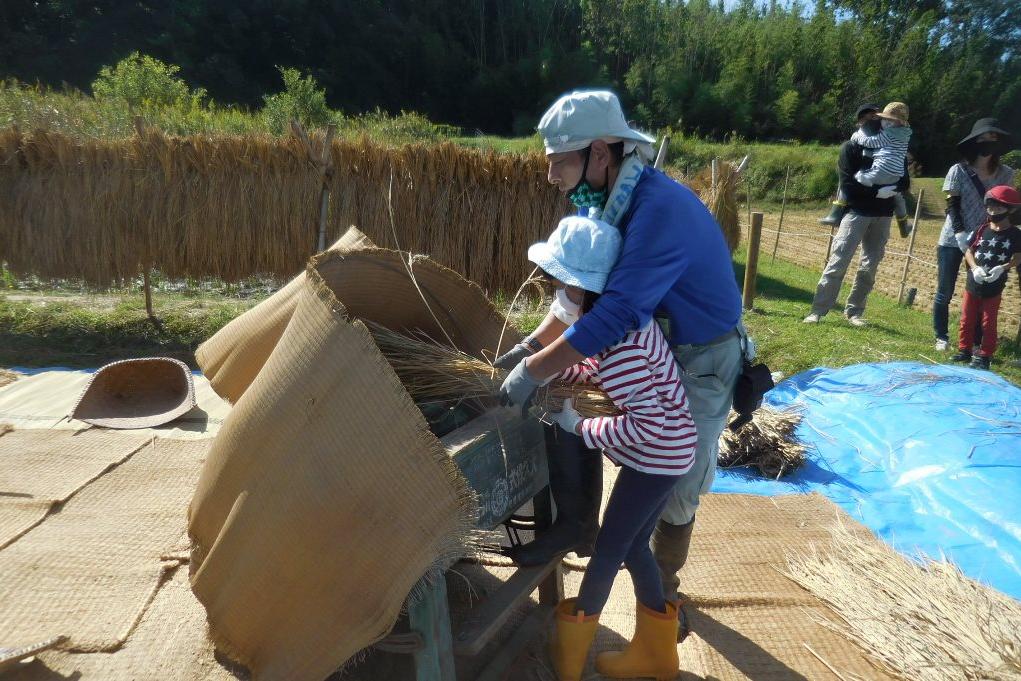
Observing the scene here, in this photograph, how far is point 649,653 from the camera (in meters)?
2.20

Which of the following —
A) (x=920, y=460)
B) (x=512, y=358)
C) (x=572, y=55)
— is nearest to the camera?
(x=512, y=358)

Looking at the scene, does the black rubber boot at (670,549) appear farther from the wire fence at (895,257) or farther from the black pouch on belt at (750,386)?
the wire fence at (895,257)

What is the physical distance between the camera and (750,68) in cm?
3259

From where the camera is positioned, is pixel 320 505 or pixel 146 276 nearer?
pixel 320 505

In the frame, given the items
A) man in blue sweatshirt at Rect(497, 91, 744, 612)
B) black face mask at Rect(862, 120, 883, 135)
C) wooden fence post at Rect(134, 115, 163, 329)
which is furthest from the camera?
black face mask at Rect(862, 120, 883, 135)

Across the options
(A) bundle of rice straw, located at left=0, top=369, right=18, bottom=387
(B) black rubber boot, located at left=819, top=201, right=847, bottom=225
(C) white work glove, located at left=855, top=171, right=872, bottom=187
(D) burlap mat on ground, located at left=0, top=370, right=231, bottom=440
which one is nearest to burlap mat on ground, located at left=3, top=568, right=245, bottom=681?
(D) burlap mat on ground, located at left=0, top=370, right=231, bottom=440

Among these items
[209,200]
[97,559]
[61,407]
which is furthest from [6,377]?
[97,559]

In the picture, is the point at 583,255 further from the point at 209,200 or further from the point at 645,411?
the point at 209,200

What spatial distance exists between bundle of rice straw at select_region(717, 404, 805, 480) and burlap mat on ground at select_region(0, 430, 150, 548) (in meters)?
3.16

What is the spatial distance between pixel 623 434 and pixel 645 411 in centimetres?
8

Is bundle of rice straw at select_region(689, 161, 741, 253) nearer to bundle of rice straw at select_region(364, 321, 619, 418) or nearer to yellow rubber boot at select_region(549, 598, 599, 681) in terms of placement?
bundle of rice straw at select_region(364, 321, 619, 418)

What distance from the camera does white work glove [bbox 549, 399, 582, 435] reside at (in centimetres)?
197

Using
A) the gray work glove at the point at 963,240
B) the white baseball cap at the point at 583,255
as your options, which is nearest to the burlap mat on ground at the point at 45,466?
the white baseball cap at the point at 583,255

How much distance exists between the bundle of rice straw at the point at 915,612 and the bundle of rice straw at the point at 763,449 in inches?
33.6
